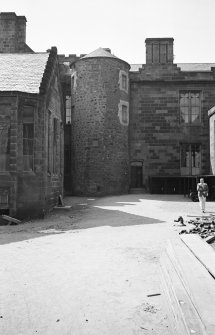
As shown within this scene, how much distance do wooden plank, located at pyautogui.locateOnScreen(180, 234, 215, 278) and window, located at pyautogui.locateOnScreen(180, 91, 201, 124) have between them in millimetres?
19465

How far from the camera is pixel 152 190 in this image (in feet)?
74.9

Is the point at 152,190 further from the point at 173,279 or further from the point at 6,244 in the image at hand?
the point at 173,279

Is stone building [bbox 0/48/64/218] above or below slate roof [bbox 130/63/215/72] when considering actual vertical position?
below

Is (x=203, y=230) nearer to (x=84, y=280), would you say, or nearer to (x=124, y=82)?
(x=84, y=280)

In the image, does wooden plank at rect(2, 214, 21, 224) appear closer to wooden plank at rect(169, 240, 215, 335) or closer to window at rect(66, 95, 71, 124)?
wooden plank at rect(169, 240, 215, 335)

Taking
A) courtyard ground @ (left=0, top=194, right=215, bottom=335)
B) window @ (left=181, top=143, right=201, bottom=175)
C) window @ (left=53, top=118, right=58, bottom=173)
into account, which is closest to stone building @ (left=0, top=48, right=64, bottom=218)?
window @ (left=53, top=118, right=58, bottom=173)

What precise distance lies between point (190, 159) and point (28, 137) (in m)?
15.3

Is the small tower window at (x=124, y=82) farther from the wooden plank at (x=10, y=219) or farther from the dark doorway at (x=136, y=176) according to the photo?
the wooden plank at (x=10, y=219)

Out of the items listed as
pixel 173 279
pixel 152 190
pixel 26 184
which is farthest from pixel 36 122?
pixel 152 190

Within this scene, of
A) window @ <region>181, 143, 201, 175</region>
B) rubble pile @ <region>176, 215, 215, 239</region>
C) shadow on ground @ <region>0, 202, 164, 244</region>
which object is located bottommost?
shadow on ground @ <region>0, 202, 164, 244</region>

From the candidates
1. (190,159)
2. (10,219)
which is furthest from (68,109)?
(10,219)

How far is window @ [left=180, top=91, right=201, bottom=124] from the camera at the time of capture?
2570 cm

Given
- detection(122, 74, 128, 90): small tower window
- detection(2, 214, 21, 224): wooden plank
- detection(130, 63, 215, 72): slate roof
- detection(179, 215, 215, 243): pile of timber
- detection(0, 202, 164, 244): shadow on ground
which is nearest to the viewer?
detection(179, 215, 215, 243): pile of timber

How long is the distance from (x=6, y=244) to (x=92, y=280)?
148 inches
